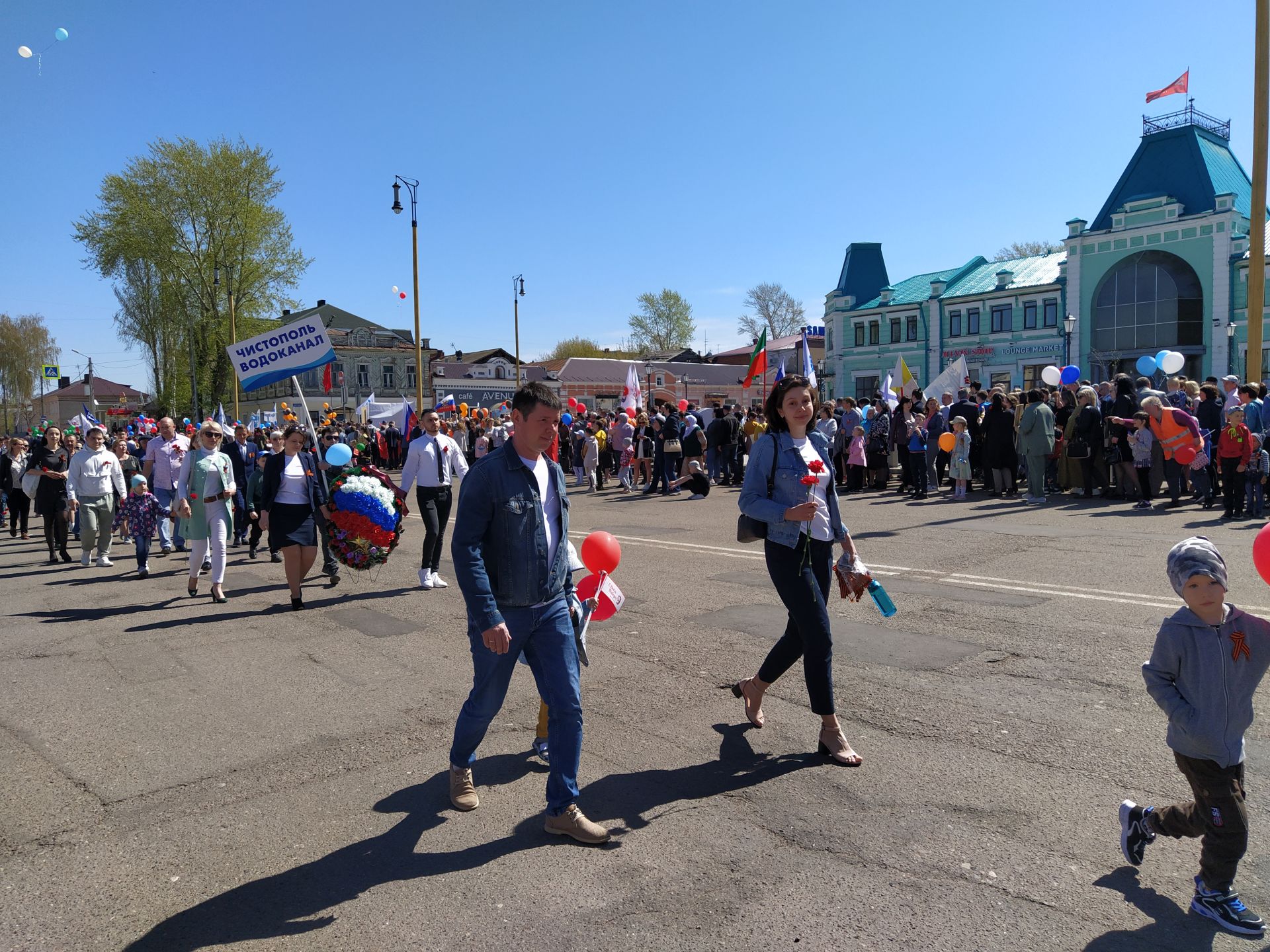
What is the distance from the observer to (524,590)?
3703 millimetres

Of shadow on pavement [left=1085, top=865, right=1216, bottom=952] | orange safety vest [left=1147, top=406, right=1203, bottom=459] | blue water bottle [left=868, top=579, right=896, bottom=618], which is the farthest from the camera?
orange safety vest [left=1147, top=406, right=1203, bottom=459]

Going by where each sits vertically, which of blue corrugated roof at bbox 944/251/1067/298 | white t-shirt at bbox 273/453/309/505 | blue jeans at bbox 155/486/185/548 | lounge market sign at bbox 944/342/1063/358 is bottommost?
blue jeans at bbox 155/486/185/548

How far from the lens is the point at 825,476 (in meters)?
4.52

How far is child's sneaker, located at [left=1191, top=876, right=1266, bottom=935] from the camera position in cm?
286

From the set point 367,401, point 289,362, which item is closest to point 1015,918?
point 289,362

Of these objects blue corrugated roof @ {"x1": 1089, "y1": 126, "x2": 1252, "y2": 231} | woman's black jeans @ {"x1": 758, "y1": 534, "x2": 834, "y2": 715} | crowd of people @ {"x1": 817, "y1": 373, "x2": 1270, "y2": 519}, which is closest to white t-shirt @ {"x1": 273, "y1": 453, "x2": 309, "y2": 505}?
woman's black jeans @ {"x1": 758, "y1": 534, "x2": 834, "y2": 715}

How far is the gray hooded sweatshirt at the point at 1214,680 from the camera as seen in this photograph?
2.90 m

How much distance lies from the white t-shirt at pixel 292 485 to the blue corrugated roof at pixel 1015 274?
1935 inches

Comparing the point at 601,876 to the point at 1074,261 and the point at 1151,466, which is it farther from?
the point at 1074,261

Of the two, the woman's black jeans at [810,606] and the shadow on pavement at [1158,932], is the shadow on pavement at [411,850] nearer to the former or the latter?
the woman's black jeans at [810,606]

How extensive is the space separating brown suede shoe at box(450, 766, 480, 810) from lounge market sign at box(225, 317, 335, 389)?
7.16 meters

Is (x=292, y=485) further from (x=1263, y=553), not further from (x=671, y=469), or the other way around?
(x=671, y=469)

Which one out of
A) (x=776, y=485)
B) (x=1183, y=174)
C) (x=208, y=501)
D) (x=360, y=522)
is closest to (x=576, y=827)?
(x=776, y=485)

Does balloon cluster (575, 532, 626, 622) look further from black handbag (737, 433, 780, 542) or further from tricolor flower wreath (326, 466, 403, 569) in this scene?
tricolor flower wreath (326, 466, 403, 569)
